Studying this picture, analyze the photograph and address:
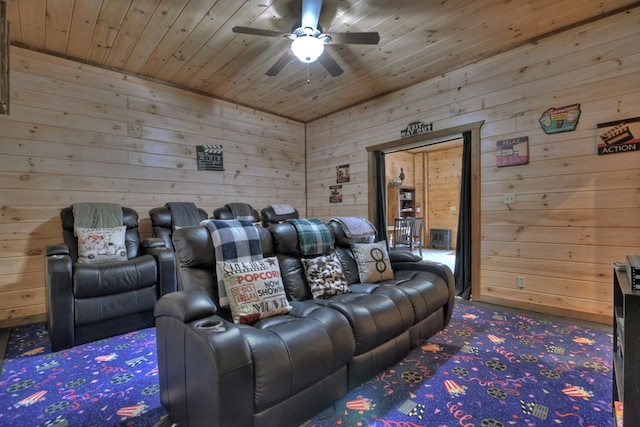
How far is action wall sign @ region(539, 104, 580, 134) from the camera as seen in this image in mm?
2869

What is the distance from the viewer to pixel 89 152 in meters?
3.41

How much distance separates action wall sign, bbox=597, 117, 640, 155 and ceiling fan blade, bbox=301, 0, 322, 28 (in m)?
2.66

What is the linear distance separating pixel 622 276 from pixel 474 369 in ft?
3.40

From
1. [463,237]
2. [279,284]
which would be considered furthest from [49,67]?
[463,237]

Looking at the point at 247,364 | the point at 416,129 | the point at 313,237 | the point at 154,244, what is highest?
the point at 416,129

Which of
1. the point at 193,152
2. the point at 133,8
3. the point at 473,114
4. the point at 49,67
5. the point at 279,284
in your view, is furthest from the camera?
the point at 193,152

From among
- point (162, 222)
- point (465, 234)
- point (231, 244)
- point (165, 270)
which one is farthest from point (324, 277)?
point (162, 222)

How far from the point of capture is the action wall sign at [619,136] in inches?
102

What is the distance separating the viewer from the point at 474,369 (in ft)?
6.57

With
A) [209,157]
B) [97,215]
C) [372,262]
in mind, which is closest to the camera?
[372,262]

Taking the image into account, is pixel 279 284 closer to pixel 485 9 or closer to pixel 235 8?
pixel 235 8

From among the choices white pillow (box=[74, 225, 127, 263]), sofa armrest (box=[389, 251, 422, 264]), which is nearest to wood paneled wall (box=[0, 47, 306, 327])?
white pillow (box=[74, 225, 127, 263])

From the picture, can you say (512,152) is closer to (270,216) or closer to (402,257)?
(402,257)

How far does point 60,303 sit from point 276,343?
207cm
